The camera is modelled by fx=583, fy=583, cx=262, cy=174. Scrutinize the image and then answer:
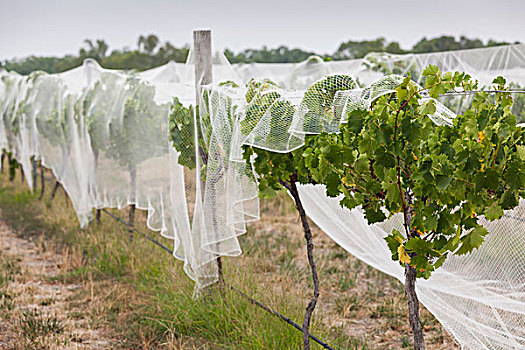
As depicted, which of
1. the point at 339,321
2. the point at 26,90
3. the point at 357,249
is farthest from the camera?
the point at 26,90

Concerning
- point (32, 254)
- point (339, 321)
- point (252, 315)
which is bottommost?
point (32, 254)

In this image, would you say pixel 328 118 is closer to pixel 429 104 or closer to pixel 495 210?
pixel 429 104

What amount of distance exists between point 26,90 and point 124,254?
14.1 feet

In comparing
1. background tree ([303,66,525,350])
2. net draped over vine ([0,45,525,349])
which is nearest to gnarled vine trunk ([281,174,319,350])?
net draped over vine ([0,45,525,349])

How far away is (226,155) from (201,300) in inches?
38.9

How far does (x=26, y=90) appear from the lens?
8.36 m

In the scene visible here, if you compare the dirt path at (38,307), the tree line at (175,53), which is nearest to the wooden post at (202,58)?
A: the dirt path at (38,307)

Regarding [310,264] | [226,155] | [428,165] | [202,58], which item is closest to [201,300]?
[226,155]

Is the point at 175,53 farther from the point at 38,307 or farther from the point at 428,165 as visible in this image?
the point at 428,165

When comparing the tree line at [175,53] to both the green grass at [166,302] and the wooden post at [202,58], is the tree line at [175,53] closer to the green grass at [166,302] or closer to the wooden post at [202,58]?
the green grass at [166,302]

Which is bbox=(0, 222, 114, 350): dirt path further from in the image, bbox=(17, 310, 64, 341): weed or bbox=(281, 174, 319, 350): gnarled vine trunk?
bbox=(281, 174, 319, 350): gnarled vine trunk

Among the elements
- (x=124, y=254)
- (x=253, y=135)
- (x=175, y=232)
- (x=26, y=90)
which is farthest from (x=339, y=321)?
(x=26, y=90)

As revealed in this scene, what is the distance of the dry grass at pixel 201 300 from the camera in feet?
11.5

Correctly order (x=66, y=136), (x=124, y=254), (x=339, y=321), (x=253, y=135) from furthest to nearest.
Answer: (x=66, y=136) < (x=124, y=254) < (x=339, y=321) < (x=253, y=135)
